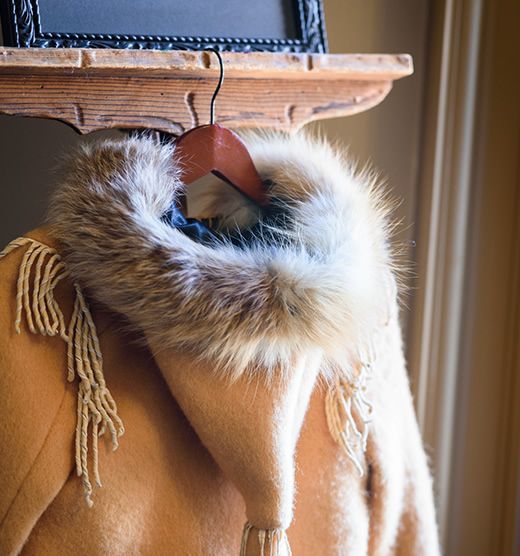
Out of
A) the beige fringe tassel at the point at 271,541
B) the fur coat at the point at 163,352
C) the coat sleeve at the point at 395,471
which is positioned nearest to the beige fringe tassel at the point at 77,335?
the fur coat at the point at 163,352

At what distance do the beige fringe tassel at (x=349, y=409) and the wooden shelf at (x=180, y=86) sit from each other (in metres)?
0.30

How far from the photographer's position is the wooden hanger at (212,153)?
0.71 m

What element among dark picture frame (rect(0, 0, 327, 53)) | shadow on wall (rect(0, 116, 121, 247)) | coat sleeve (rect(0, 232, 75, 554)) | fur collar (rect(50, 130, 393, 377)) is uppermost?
dark picture frame (rect(0, 0, 327, 53))

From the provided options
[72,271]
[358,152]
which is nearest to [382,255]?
[72,271]

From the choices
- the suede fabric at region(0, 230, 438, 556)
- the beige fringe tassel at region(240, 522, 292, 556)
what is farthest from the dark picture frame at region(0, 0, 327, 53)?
the beige fringe tassel at region(240, 522, 292, 556)

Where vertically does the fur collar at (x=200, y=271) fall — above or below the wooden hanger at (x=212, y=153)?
below

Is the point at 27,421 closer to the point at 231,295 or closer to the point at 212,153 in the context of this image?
the point at 231,295

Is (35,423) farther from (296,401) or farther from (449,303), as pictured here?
(449,303)

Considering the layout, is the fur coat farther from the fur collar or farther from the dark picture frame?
the dark picture frame

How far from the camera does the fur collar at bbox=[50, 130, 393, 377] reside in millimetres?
607

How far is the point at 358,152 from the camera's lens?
1.17 meters

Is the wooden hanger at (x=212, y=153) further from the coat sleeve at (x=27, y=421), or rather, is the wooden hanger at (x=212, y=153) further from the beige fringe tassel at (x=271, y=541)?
the beige fringe tassel at (x=271, y=541)

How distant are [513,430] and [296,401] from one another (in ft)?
1.90

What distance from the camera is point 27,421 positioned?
0.62m
